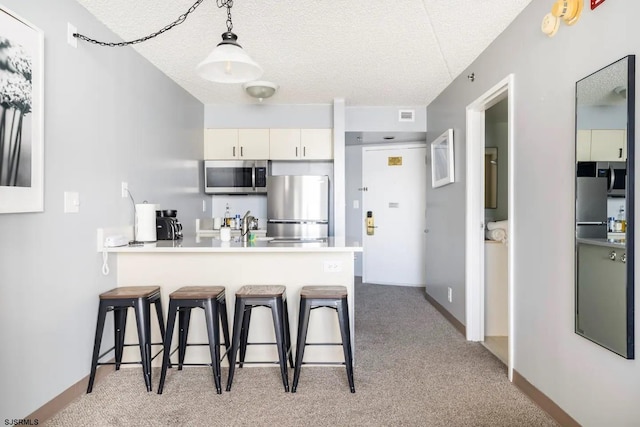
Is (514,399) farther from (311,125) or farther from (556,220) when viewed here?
(311,125)

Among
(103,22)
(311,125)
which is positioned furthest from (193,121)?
(103,22)

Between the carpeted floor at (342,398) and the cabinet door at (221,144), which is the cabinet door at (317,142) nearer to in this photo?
the cabinet door at (221,144)

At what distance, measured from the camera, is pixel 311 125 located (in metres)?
4.89

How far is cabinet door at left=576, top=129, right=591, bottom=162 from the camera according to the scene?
1827 mm

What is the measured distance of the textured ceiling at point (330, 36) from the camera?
2.47m

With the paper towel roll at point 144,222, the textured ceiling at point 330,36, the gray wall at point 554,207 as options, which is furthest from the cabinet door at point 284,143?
the gray wall at point 554,207

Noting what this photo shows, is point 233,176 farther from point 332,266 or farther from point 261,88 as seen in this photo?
point 332,266

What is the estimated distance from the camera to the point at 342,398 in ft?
7.73

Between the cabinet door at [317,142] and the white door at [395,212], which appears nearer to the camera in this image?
the cabinet door at [317,142]

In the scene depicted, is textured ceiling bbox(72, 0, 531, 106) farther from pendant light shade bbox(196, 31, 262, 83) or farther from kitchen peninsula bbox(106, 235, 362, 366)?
kitchen peninsula bbox(106, 235, 362, 366)

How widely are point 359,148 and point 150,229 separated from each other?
3.76m

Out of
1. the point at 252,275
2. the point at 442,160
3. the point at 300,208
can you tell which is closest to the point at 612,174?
the point at 252,275

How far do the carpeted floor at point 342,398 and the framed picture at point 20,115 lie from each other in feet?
4.02

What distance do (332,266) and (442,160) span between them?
2.05 metres
